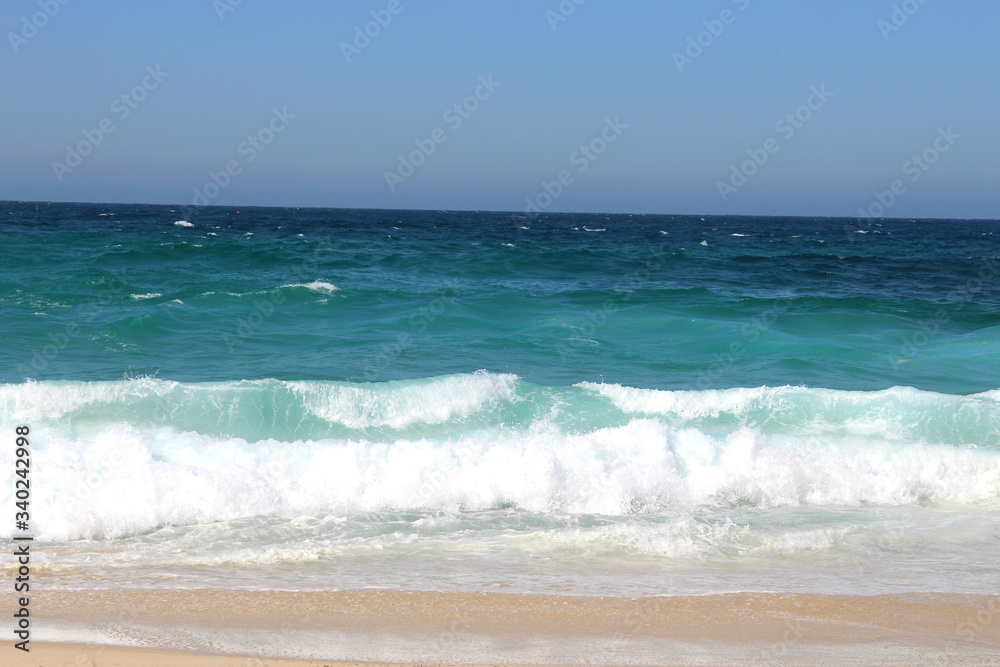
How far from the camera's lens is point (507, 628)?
4730mm

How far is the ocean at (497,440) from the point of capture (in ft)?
19.2

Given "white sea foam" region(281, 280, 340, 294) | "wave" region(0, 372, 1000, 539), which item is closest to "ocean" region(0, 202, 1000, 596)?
"wave" region(0, 372, 1000, 539)

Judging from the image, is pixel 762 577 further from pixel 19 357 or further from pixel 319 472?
pixel 19 357

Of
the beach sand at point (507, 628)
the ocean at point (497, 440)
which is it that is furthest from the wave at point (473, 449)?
the beach sand at point (507, 628)

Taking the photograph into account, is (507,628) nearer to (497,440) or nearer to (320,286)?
(497,440)

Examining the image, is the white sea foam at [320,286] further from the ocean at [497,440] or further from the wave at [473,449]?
the wave at [473,449]

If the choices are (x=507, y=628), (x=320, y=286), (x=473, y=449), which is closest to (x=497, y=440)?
(x=473, y=449)

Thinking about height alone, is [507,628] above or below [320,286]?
below

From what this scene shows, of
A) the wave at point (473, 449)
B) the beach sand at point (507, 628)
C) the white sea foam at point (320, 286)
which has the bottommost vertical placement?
the beach sand at point (507, 628)

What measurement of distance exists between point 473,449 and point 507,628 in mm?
3393

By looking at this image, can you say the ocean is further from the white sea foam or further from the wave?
the white sea foam

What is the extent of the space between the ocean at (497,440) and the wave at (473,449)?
3 cm

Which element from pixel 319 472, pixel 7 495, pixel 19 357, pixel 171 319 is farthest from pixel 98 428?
pixel 171 319

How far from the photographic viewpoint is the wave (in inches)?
278
